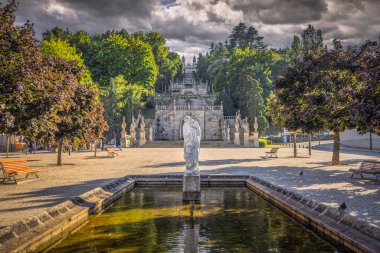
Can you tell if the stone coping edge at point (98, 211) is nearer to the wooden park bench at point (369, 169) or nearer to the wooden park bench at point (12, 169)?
the wooden park bench at point (12, 169)

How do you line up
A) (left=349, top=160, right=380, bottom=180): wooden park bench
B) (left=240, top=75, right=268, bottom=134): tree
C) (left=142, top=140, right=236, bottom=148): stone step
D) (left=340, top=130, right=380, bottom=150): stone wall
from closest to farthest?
(left=349, top=160, right=380, bottom=180): wooden park bench < (left=340, top=130, right=380, bottom=150): stone wall < (left=142, top=140, right=236, bottom=148): stone step < (left=240, top=75, right=268, bottom=134): tree

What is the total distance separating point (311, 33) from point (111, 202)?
77.0 meters

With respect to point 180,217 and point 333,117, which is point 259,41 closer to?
point 333,117

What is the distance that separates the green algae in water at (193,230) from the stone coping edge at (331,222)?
0.25 m

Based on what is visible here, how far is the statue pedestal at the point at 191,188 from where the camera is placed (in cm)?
1209

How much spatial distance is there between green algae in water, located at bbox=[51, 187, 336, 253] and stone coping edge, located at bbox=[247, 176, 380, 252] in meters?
0.25

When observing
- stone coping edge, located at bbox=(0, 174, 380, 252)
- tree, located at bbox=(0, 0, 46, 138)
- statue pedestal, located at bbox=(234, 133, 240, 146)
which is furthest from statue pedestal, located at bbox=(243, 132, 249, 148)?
tree, located at bbox=(0, 0, 46, 138)

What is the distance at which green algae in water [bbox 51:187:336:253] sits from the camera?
721 centimetres

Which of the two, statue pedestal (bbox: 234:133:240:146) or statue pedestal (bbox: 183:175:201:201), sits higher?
statue pedestal (bbox: 234:133:240:146)

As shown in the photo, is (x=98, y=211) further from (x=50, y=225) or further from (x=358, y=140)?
(x=358, y=140)

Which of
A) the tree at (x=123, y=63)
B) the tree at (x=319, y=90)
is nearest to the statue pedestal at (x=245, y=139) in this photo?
the tree at (x=123, y=63)

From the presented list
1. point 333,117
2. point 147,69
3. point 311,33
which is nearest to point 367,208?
point 333,117

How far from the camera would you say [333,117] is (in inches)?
746

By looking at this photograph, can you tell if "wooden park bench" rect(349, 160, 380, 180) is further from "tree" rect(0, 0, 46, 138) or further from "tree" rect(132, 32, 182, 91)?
"tree" rect(132, 32, 182, 91)
